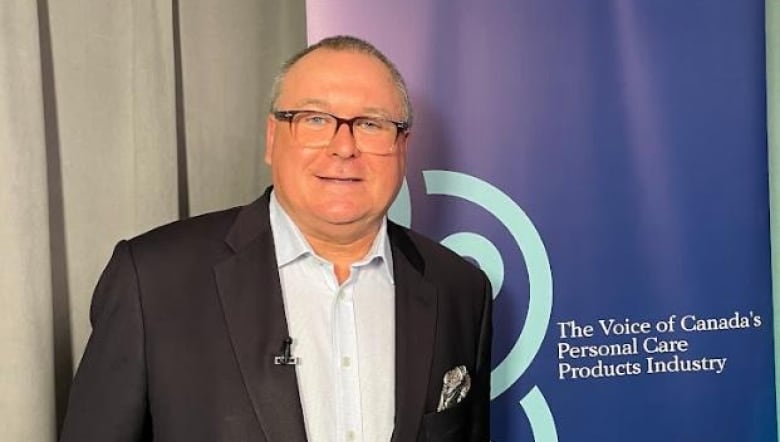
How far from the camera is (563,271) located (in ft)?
6.76

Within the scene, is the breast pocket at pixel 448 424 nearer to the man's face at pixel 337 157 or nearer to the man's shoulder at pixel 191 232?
the man's face at pixel 337 157

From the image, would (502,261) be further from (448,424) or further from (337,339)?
(337,339)

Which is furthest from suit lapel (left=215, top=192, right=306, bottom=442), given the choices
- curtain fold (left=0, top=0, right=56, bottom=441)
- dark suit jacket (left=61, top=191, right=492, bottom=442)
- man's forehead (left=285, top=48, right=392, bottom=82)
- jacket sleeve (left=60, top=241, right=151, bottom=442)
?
curtain fold (left=0, top=0, right=56, bottom=441)

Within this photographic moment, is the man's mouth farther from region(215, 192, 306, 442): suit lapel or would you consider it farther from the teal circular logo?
the teal circular logo

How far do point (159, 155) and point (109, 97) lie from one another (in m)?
0.15

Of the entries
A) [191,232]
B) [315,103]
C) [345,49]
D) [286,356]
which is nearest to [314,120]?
[315,103]

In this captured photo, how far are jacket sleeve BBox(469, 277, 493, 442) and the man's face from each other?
0.38 m

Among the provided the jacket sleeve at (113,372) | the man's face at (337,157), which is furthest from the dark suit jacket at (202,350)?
the man's face at (337,157)

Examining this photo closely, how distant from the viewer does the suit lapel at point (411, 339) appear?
4.93ft

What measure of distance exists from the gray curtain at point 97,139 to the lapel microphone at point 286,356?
20.1 inches

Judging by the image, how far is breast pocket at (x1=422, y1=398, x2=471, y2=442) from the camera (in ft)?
5.02

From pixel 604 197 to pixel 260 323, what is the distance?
0.98 m

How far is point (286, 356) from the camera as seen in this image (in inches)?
56.2

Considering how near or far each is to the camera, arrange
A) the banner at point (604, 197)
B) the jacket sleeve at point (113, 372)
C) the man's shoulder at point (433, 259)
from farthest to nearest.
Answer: the banner at point (604, 197)
the man's shoulder at point (433, 259)
the jacket sleeve at point (113, 372)
